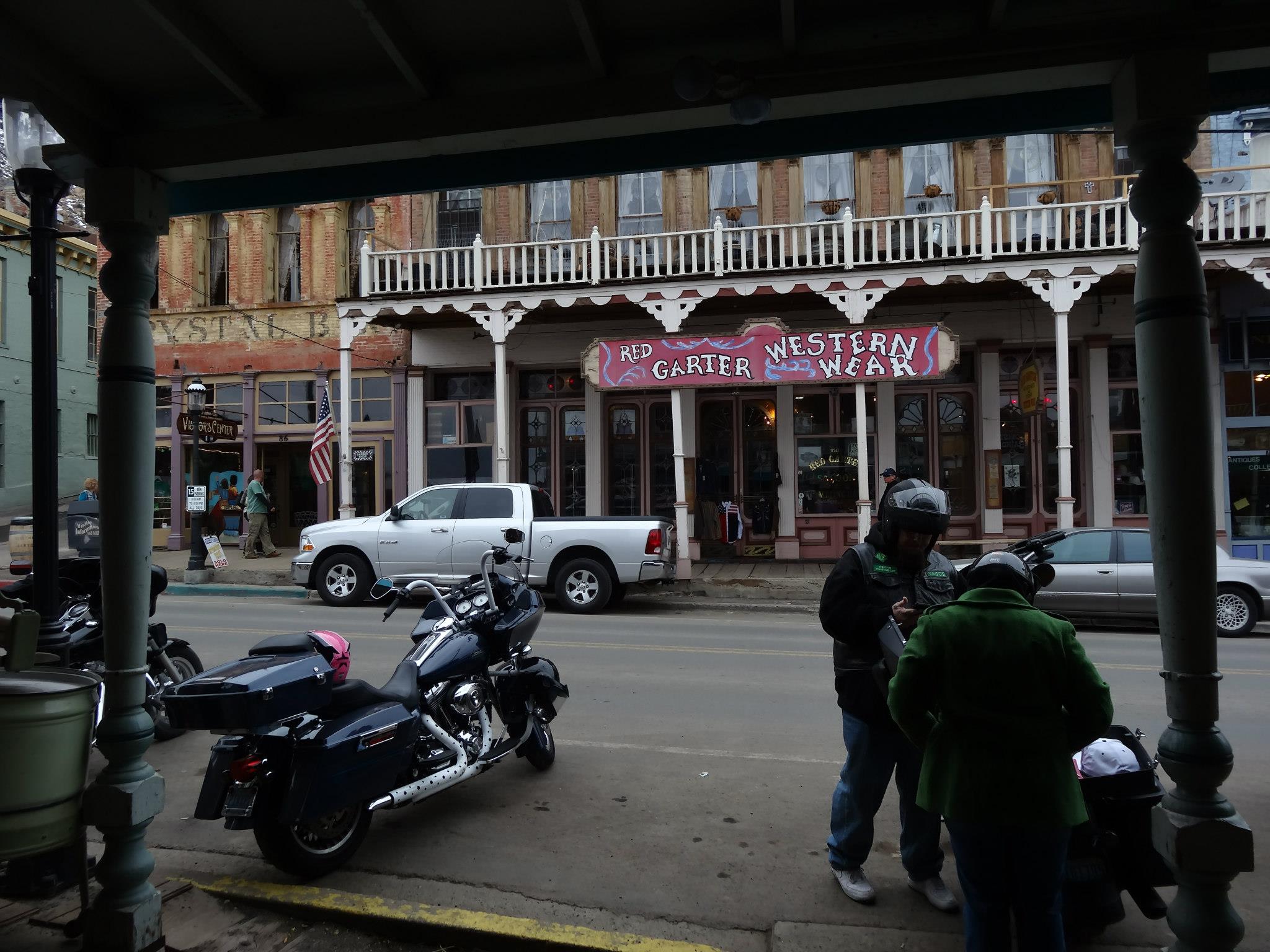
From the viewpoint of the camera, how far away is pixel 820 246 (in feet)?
52.4

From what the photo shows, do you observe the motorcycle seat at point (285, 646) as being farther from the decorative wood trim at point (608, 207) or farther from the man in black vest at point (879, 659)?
the decorative wood trim at point (608, 207)

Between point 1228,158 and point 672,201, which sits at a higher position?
point 1228,158

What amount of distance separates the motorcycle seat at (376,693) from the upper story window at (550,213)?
51.2 ft

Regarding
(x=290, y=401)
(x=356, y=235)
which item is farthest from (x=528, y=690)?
(x=356, y=235)

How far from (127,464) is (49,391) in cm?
187

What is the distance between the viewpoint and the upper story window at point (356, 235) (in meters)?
20.3

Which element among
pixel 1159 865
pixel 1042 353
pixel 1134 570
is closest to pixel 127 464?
pixel 1159 865

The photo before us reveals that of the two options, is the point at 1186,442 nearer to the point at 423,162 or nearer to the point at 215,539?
the point at 423,162

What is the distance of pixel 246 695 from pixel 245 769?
36 centimetres

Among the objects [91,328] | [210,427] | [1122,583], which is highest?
[91,328]

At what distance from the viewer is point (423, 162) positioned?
4543mm

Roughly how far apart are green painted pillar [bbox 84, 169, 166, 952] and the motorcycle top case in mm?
217

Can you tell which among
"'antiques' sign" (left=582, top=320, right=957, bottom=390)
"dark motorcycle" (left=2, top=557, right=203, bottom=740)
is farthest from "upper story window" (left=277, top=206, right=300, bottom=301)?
"dark motorcycle" (left=2, top=557, right=203, bottom=740)

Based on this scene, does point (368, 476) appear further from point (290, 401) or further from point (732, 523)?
point (732, 523)
